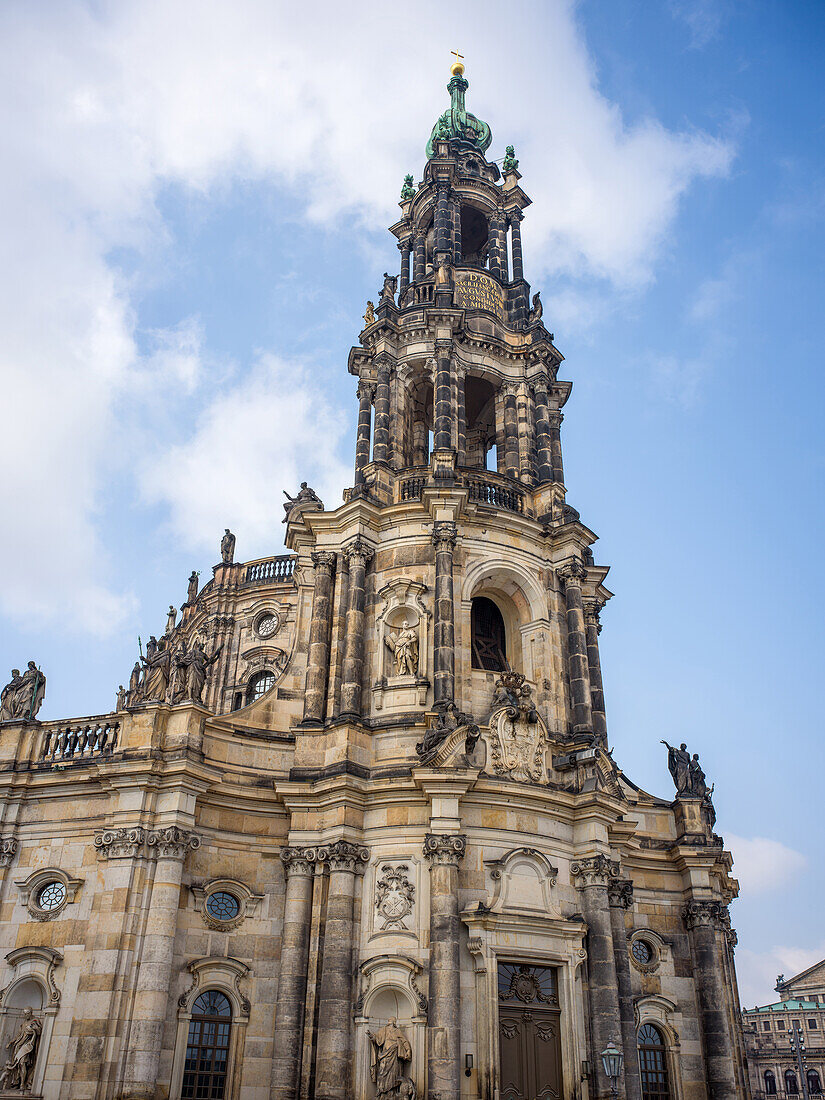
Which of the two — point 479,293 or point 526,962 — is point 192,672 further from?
point 479,293

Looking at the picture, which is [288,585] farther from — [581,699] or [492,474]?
[581,699]

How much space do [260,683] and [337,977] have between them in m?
20.1

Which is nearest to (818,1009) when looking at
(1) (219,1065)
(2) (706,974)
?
(2) (706,974)

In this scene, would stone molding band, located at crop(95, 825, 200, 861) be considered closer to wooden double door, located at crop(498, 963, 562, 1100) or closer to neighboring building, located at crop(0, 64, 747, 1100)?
neighboring building, located at crop(0, 64, 747, 1100)

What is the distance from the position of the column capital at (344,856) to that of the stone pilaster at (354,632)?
355 centimetres

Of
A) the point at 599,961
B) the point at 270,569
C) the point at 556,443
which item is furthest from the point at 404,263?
the point at 599,961

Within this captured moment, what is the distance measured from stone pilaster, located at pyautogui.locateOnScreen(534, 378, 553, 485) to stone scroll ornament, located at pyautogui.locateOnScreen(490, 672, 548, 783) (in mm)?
8958

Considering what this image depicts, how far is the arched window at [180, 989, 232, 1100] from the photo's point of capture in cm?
2250

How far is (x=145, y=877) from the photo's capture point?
75.9 ft

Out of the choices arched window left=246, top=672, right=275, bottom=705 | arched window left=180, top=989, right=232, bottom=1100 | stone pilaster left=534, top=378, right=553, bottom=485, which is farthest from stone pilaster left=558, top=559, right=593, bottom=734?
arched window left=246, top=672, right=275, bottom=705

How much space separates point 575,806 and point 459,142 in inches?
1179

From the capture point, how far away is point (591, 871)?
2516 centimetres

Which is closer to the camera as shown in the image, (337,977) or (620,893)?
(337,977)

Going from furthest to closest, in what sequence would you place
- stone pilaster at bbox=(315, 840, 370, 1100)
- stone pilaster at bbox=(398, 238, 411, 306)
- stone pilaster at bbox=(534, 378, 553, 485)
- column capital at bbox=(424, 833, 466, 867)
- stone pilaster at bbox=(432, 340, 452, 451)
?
1. stone pilaster at bbox=(398, 238, 411, 306)
2. stone pilaster at bbox=(534, 378, 553, 485)
3. stone pilaster at bbox=(432, 340, 452, 451)
4. column capital at bbox=(424, 833, 466, 867)
5. stone pilaster at bbox=(315, 840, 370, 1100)
